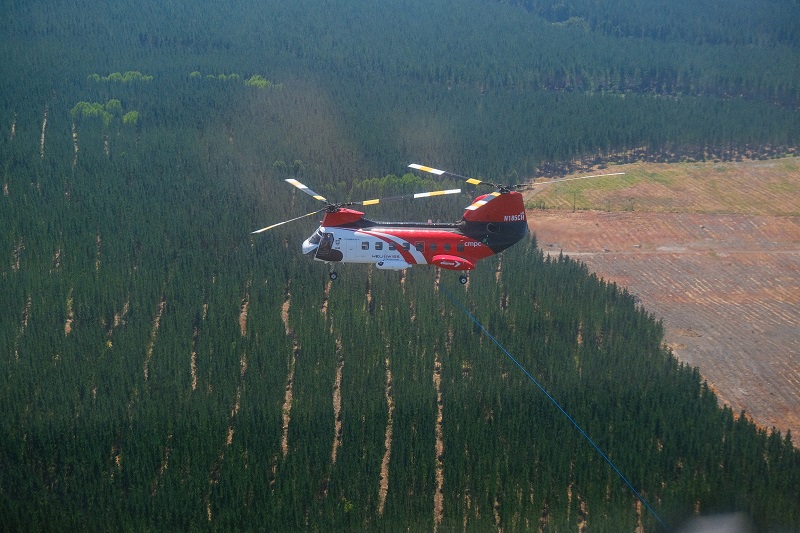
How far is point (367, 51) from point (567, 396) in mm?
63052

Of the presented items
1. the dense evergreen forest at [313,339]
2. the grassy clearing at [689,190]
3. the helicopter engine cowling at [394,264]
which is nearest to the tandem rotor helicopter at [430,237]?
the helicopter engine cowling at [394,264]

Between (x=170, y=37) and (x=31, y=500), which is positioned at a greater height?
(x=170, y=37)

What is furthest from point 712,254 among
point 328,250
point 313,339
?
point 328,250

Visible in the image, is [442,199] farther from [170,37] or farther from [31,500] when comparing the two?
[170,37]

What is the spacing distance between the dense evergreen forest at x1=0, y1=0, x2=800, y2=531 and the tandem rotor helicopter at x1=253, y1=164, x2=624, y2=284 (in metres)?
5.04

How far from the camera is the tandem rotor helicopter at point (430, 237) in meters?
50.9

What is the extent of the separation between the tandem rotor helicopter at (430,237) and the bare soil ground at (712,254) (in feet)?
37.5

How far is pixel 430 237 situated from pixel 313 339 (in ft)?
26.9

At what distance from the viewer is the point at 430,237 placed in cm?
5106

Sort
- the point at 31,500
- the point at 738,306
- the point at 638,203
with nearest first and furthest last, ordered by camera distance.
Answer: the point at 31,500, the point at 738,306, the point at 638,203

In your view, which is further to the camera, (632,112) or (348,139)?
(632,112)

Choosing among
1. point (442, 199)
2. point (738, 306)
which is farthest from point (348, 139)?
point (738, 306)

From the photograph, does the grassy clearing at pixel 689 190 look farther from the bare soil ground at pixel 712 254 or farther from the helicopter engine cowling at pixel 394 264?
the helicopter engine cowling at pixel 394 264

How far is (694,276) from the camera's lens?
2527 inches
